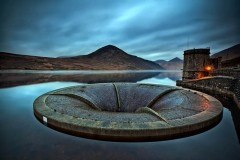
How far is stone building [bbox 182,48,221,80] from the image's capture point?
24922 millimetres

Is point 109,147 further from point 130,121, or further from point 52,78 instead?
point 52,78

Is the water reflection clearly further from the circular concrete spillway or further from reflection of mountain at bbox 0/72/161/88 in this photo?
the circular concrete spillway

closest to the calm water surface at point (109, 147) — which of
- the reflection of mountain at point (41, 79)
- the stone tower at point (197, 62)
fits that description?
the stone tower at point (197, 62)

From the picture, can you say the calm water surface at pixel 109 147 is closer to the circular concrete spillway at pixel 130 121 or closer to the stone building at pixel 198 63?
the circular concrete spillway at pixel 130 121

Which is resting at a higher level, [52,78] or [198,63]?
[198,63]

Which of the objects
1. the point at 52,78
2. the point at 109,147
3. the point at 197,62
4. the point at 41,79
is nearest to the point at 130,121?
the point at 109,147

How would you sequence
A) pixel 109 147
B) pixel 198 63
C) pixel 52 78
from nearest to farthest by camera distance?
pixel 109 147 → pixel 198 63 → pixel 52 78

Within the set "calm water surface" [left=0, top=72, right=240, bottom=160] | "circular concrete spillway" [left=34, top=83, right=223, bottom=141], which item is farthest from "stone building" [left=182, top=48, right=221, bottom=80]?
"calm water surface" [left=0, top=72, right=240, bottom=160]

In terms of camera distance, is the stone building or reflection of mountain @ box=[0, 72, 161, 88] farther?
reflection of mountain @ box=[0, 72, 161, 88]

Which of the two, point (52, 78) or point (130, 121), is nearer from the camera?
point (130, 121)

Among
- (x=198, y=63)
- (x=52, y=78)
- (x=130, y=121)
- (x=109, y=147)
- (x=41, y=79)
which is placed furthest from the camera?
(x=52, y=78)

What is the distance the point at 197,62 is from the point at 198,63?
0.23 meters

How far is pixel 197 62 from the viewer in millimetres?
25203

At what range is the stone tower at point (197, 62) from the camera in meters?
24.9
